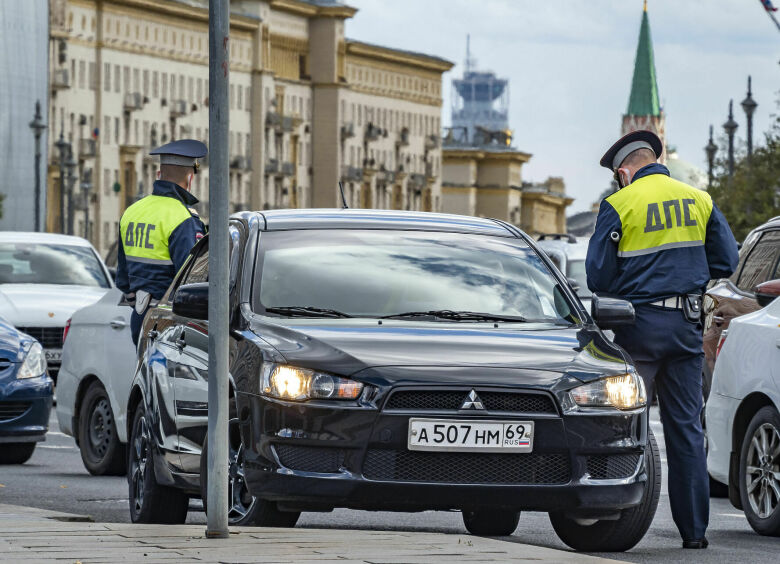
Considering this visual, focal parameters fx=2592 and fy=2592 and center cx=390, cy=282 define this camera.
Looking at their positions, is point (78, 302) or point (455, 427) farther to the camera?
point (78, 302)

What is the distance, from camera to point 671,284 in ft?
39.7

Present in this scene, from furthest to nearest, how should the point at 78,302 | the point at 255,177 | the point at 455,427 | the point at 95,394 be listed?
the point at 255,177
the point at 78,302
the point at 95,394
the point at 455,427

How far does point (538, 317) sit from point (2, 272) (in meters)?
17.0

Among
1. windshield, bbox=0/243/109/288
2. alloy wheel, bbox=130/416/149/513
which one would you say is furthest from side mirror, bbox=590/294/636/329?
windshield, bbox=0/243/109/288

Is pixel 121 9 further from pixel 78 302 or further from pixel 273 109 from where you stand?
pixel 78 302

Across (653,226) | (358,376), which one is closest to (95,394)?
(653,226)

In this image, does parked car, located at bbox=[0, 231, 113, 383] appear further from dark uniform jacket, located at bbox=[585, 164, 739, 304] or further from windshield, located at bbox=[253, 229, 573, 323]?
windshield, located at bbox=[253, 229, 573, 323]

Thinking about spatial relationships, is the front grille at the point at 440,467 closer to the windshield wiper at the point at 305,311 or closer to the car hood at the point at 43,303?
the windshield wiper at the point at 305,311

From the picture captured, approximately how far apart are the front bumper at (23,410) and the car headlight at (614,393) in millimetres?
7811

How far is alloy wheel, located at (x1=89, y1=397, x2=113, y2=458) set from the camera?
57.0 ft

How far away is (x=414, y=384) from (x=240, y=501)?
130 centimetres

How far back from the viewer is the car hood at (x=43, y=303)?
26656 millimetres

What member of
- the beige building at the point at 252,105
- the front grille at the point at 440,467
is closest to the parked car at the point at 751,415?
the front grille at the point at 440,467

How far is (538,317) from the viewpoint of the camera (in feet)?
37.8
